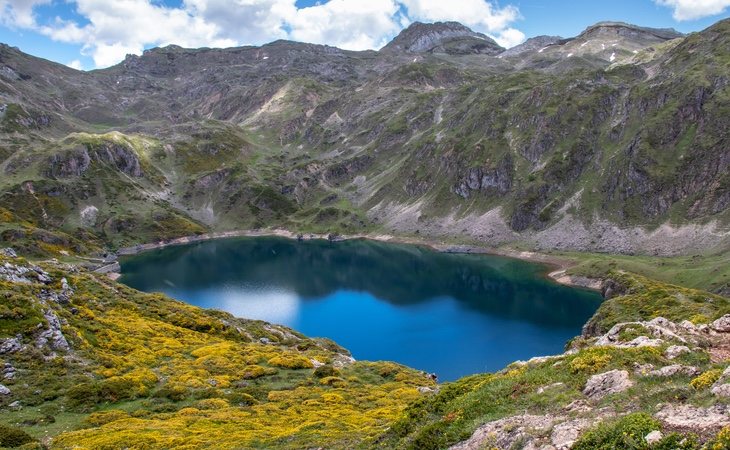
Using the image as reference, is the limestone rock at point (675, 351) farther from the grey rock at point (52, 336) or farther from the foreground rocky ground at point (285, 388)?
the grey rock at point (52, 336)

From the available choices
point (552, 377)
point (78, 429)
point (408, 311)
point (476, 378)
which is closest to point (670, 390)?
point (552, 377)

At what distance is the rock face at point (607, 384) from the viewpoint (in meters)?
19.9

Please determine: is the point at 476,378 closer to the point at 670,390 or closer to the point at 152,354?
the point at 670,390

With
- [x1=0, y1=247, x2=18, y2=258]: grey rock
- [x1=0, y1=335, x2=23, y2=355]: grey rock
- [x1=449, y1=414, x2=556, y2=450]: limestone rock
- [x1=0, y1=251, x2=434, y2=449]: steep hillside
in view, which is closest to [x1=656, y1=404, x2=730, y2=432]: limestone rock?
[x1=449, y1=414, x2=556, y2=450]: limestone rock

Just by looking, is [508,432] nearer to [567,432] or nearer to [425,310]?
[567,432]

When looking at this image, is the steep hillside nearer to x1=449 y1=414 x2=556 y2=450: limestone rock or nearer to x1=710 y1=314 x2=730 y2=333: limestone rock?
x1=449 y1=414 x2=556 y2=450: limestone rock

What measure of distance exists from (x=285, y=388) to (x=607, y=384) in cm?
3437

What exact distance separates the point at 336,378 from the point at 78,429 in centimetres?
2482

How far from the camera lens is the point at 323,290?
18225 centimetres

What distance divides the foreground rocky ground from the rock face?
0.20 ft

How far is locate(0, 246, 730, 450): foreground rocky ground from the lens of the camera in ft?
58.6

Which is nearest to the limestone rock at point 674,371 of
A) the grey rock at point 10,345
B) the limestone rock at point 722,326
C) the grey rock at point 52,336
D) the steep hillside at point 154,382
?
the limestone rock at point 722,326

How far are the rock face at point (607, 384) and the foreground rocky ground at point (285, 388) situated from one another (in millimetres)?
62

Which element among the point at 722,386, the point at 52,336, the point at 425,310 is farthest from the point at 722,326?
the point at 425,310
